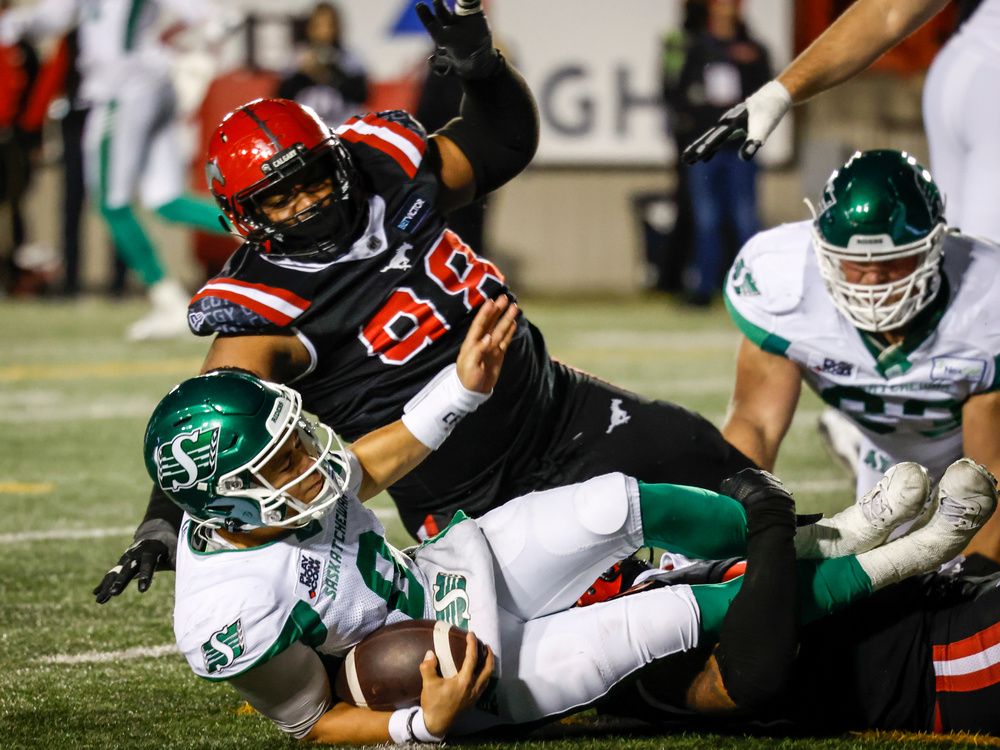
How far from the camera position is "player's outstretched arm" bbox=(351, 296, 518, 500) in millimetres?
2916

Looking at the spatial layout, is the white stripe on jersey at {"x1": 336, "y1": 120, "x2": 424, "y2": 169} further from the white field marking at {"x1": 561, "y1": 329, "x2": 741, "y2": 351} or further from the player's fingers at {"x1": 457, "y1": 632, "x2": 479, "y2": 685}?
the white field marking at {"x1": 561, "y1": 329, "x2": 741, "y2": 351}

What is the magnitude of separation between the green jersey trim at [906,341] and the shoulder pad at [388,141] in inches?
41.5

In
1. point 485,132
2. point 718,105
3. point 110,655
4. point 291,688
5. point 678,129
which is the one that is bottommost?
point 678,129

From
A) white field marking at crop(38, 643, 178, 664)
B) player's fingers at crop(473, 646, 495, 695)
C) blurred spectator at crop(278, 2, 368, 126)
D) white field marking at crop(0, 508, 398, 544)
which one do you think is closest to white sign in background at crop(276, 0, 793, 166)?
blurred spectator at crop(278, 2, 368, 126)

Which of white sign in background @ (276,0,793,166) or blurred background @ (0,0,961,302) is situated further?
white sign in background @ (276,0,793,166)

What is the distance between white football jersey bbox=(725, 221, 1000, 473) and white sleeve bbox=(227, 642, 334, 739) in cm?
135

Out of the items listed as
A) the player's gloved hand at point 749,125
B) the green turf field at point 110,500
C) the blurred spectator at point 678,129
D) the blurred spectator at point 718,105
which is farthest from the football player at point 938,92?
the blurred spectator at point 678,129

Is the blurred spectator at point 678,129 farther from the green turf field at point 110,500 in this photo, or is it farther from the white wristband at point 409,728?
the white wristband at point 409,728

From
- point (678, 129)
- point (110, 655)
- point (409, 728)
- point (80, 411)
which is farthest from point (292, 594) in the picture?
point (678, 129)

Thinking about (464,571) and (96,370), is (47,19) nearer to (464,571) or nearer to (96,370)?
(96,370)

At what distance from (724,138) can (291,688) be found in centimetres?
150

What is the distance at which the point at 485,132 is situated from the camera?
11.9 feet

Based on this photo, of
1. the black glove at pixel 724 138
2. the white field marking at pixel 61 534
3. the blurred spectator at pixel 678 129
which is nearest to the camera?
the black glove at pixel 724 138

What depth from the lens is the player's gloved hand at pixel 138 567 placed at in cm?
282
